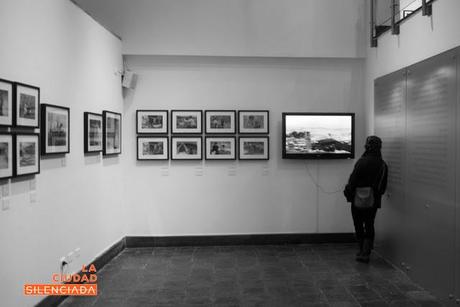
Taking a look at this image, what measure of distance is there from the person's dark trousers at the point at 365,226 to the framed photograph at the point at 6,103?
4.50 metres

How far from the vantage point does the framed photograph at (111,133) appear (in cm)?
588

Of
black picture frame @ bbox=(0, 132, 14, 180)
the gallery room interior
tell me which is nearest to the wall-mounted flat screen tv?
the gallery room interior

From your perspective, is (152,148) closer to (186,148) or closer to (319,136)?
(186,148)

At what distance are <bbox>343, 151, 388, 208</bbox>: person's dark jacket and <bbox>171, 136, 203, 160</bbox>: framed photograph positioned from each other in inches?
103

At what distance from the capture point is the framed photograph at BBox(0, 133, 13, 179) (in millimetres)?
A: 3354

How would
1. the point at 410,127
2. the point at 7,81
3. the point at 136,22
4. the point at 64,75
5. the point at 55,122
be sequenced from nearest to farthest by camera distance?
the point at 7,81, the point at 55,122, the point at 64,75, the point at 410,127, the point at 136,22

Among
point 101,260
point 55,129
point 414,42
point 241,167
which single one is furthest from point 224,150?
point 414,42

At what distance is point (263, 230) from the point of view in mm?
7078

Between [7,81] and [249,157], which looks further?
[249,157]

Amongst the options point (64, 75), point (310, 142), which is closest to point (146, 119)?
point (64, 75)

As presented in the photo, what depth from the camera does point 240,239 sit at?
7.03 metres

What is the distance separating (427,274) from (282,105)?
11.5 feet

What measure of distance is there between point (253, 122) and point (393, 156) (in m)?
2.36

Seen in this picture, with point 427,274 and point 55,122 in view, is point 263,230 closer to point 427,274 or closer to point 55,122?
point 427,274
